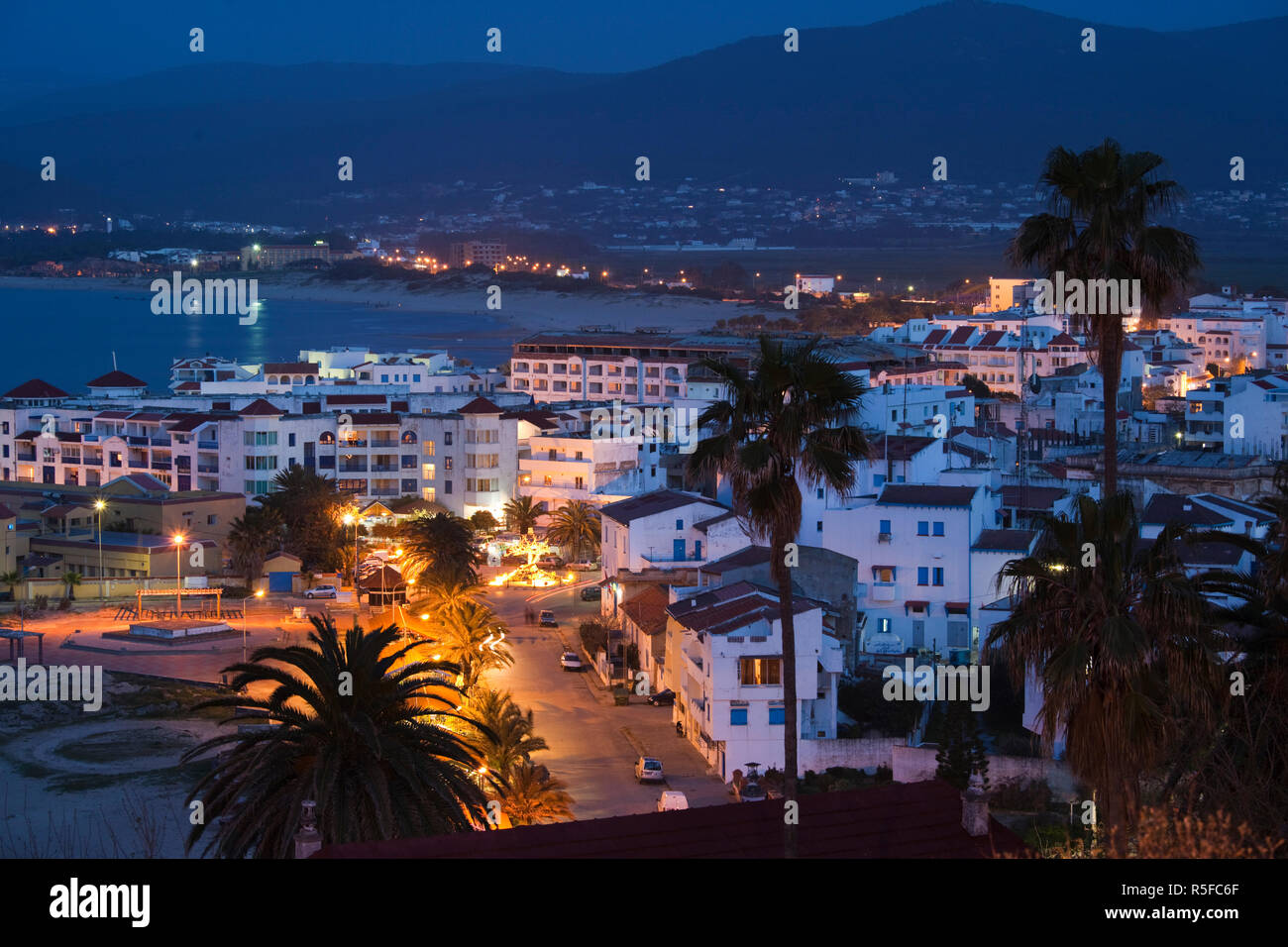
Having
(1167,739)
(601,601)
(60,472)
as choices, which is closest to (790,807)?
(1167,739)

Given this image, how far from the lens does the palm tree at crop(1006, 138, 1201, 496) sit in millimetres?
15922

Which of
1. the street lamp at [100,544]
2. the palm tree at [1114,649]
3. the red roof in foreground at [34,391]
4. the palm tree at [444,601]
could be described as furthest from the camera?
the red roof in foreground at [34,391]

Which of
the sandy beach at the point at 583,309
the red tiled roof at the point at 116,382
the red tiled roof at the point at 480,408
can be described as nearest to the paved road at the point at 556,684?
the red tiled roof at the point at 480,408

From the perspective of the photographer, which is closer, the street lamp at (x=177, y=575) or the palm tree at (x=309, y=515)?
the street lamp at (x=177, y=575)

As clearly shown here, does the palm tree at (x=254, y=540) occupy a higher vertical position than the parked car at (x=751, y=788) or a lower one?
higher

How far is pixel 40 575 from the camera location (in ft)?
134

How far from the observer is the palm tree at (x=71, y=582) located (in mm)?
39531

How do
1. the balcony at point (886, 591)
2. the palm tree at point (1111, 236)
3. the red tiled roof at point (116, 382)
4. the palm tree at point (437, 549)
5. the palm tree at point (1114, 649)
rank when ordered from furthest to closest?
the red tiled roof at point (116, 382) < the palm tree at point (437, 549) < the balcony at point (886, 591) < the palm tree at point (1111, 236) < the palm tree at point (1114, 649)

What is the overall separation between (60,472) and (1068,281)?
43.0 metres

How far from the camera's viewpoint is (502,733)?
21.7 metres

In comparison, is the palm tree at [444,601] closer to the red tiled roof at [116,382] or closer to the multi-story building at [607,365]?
the red tiled roof at [116,382]

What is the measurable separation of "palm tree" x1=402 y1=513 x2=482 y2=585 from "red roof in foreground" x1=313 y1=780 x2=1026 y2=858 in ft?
78.6

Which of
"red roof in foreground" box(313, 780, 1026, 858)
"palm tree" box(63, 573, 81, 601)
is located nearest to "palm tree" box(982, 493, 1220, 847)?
"red roof in foreground" box(313, 780, 1026, 858)

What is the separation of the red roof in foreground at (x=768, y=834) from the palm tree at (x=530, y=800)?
792 centimetres
